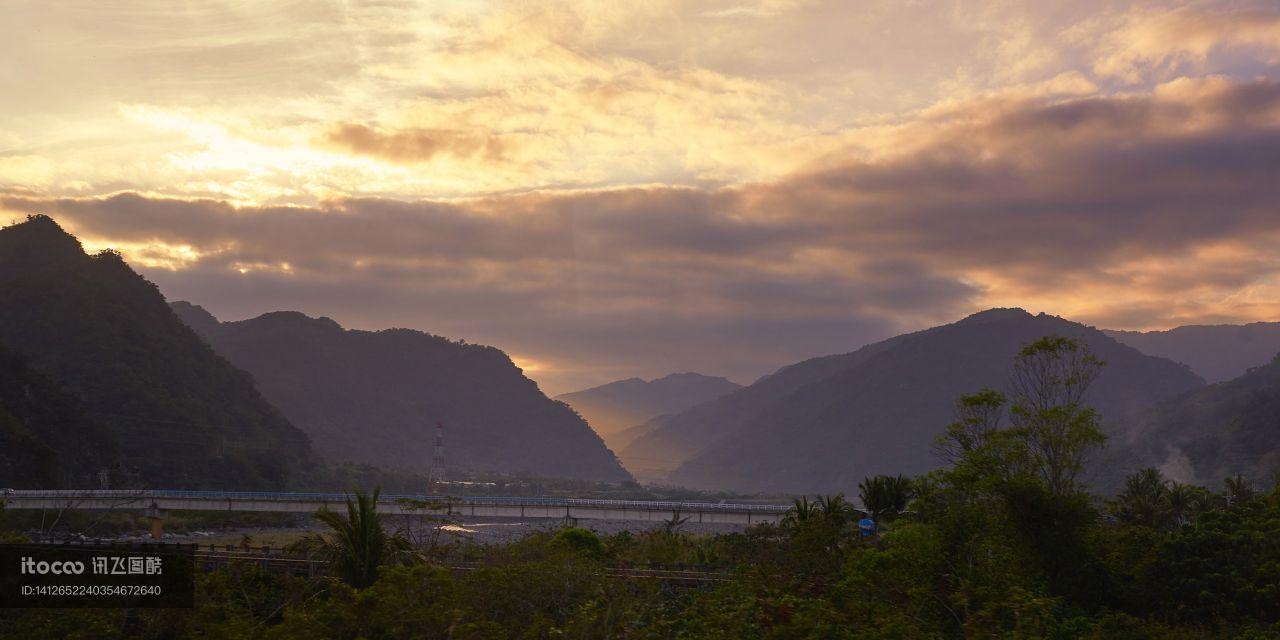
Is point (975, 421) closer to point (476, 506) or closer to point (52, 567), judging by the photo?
point (52, 567)

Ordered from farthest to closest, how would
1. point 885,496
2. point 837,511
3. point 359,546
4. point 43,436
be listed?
point 43,436, point 885,496, point 837,511, point 359,546

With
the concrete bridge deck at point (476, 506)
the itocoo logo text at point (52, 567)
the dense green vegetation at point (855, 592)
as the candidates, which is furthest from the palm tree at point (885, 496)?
the concrete bridge deck at point (476, 506)

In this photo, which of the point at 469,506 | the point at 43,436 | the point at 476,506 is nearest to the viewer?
the point at 476,506

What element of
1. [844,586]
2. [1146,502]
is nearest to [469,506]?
[1146,502]

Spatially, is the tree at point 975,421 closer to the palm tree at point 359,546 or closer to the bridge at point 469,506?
the palm tree at point 359,546

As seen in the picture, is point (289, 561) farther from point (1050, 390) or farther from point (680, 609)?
point (1050, 390)
